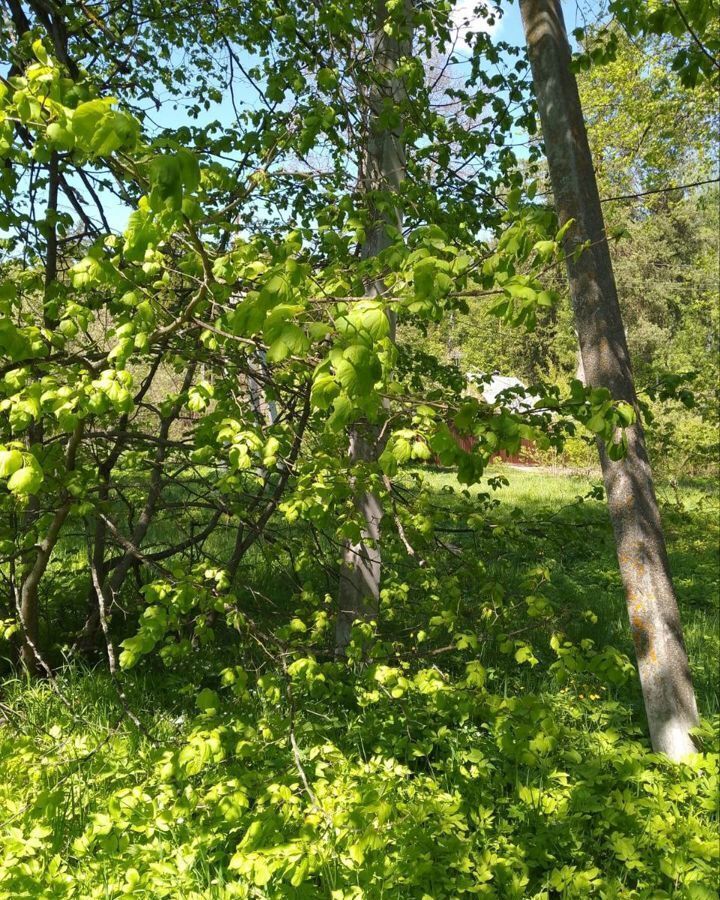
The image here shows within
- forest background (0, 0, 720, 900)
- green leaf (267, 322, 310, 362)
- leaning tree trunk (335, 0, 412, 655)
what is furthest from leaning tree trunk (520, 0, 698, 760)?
green leaf (267, 322, 310, 362)

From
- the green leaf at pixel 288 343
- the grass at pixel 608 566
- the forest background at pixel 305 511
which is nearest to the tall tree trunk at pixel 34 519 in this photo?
the forest background at pixel 305 511

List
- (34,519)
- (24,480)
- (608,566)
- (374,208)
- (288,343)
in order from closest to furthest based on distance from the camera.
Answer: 1. (288,343)
2. (24,480)
3. (34,519)
4. (374,208)
5. (608,566)

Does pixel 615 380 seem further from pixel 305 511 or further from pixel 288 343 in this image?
pixel 288 343

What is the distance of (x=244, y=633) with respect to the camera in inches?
112

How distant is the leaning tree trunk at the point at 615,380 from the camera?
122 inches

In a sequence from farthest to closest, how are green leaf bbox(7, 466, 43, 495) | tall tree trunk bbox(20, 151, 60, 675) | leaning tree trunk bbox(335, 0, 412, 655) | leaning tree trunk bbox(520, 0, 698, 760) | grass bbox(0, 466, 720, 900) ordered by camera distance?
leaning tree trunk bbox(335, 0, 412, 655) → tall tree trunk bbox(20, 151, 60, 675) → leaning tree trunk bbox(520, 0, 698, 760) → grass bbox(0, 466, 720, 900) → green leaf bbox(7, 466, 43, 495)

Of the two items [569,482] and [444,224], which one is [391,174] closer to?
[444,224]

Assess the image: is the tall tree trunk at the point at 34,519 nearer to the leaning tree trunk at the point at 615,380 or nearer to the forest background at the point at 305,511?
the forest background at the point at 305,511

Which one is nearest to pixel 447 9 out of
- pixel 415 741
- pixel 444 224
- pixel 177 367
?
pixel 444 224

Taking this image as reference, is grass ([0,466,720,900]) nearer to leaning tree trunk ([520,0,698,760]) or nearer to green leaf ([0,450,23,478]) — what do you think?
leaning tree trunk ([520,0,698,760])

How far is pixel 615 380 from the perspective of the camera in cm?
312

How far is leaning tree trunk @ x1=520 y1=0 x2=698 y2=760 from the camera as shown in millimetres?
3105

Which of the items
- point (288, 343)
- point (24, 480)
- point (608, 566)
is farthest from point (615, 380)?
point (608, 566)

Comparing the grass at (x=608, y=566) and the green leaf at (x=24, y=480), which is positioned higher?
the green leaf at (x=24, y=480)
